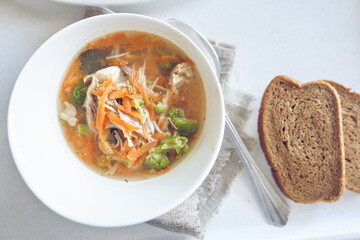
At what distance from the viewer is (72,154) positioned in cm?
192

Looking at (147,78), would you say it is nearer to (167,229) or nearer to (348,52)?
(167,229)

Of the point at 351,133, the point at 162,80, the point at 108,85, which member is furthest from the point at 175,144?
the point at 351,133

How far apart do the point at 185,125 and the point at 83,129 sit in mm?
627

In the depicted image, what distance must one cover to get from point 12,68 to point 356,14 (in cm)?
242

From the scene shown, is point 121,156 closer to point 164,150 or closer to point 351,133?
point 164,150

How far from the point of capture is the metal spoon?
6.70ft

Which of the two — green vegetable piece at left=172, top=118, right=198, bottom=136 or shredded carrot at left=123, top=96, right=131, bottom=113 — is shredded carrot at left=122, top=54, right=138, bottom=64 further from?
green vegetable piece at left=172, top=118, right=198, bottom=136

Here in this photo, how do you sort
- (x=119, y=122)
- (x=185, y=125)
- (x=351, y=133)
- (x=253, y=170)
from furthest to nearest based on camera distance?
(x=351, y=133) → (x=253, y=170) → (x=185, y=125) → (x=119, y=122)

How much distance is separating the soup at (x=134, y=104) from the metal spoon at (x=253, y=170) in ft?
0.87

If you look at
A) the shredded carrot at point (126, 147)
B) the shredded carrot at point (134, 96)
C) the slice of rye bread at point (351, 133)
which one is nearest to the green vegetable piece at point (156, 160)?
the shredded carrot at point (126, 147)

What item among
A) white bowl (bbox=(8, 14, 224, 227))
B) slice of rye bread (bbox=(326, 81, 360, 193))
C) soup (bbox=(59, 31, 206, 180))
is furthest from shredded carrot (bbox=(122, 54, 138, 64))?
slice of rye bread (bbox=(326, 81, 360, 193))

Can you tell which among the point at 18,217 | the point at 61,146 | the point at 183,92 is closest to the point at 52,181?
the point at 61,146

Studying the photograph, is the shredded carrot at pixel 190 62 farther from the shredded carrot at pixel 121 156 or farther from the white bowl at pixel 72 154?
the shredded carrot at pixel 121 156

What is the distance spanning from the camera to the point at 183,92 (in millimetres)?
1946
